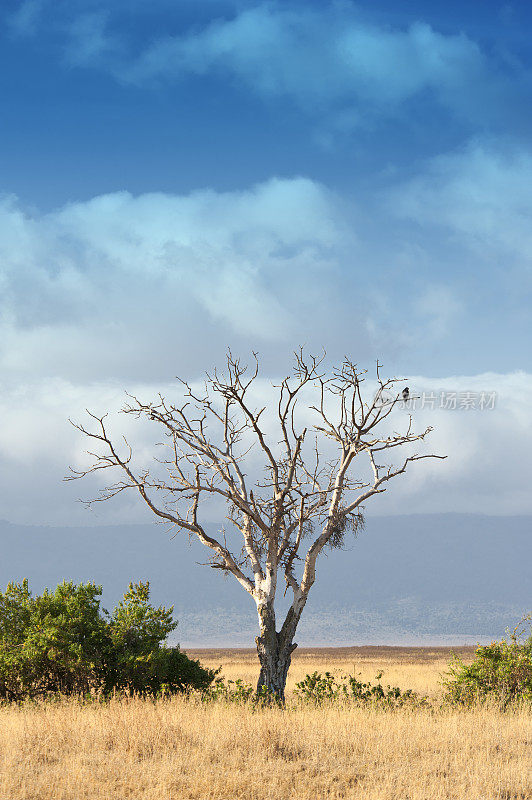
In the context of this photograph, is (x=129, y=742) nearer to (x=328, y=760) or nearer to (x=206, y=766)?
(x=206, y=766)

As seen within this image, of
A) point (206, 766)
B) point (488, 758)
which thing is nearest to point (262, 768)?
point (206, 766)

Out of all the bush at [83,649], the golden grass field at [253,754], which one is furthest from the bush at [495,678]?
the bush at [83,649]

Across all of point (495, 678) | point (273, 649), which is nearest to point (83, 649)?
point (273, 649)

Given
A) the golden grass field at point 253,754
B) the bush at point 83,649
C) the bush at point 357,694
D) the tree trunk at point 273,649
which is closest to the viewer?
the golden grass field at point 253,754

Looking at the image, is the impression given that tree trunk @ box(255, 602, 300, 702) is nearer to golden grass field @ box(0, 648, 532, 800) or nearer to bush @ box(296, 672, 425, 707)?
bush @ box(296, 672, 425, 707)

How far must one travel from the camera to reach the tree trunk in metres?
19.0

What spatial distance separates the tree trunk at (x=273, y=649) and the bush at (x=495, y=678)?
3.90 meters

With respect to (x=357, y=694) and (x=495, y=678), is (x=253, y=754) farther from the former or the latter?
(x=495, y=678)

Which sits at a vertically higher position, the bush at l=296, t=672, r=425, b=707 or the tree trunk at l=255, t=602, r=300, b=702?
the tree trunk at l=255, t=602, r=300, b=702

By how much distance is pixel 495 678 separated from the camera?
18625 mm

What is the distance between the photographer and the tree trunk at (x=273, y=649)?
19.0 m

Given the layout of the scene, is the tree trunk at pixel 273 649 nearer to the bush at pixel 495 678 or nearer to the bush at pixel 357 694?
the bush at pixel 357 694

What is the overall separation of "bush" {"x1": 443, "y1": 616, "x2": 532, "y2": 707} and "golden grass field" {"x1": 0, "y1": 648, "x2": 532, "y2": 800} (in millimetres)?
2518

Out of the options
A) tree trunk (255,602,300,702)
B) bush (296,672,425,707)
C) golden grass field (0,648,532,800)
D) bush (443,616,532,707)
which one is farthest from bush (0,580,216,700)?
bush (443,616,532,707)
